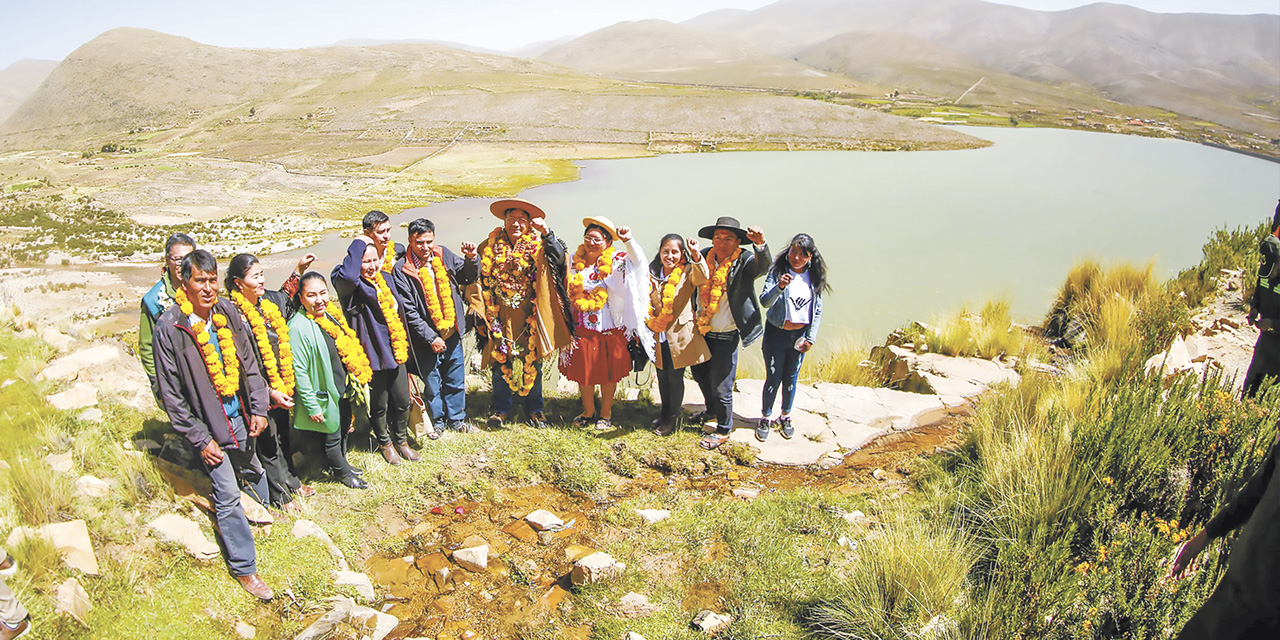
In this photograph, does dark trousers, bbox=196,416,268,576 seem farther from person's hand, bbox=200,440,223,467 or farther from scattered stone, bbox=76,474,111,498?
scattered stone, bbox=76,474,111,498

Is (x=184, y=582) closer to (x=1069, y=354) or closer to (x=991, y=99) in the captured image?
(x=1069, y=354)

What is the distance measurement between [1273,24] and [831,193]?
8009 inches

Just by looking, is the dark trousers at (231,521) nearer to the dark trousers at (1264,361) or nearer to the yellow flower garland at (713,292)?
the yellow flower garland at (713,292)

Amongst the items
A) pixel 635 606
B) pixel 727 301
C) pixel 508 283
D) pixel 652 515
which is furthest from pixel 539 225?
pixel 635 606

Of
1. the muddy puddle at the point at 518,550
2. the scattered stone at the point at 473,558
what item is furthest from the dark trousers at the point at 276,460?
the scattered stone at the point at 473,558

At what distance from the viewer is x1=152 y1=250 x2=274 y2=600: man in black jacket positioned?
3.37m

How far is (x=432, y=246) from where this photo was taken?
512 cm

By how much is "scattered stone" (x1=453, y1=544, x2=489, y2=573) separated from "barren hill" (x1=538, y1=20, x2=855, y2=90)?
9453 cm

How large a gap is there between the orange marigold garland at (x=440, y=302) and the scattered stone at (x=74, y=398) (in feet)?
9.27

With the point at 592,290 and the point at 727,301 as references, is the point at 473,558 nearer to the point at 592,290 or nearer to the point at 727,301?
the point at 592,290

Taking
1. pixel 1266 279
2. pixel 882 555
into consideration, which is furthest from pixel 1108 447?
pixel 1266 279

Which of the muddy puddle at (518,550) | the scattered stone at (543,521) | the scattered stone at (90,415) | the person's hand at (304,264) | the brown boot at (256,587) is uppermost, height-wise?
the person's hand at (304,264)

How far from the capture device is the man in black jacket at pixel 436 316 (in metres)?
5.05

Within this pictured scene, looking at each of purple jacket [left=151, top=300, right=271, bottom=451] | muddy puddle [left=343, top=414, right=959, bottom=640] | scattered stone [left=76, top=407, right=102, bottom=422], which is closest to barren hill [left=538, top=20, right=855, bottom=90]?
muddy puddle [left=343, top=414, right=959, bottom=640]
